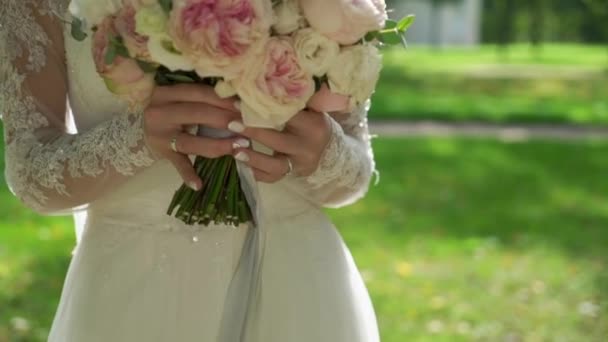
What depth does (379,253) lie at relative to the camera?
28.8 feet

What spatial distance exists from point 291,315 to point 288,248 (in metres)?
0.16

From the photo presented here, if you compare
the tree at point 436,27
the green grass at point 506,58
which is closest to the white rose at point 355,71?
the green grass at point 506,58

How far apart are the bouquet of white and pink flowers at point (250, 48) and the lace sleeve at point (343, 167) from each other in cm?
28

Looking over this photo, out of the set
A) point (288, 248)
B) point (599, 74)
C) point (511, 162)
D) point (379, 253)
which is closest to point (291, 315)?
point (288, 248)

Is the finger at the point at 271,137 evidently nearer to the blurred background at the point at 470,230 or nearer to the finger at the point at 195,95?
the finger at the point at 195,95

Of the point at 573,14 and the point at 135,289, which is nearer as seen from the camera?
the point at 135,289

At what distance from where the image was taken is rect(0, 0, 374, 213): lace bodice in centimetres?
256

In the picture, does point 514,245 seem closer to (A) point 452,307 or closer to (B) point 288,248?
(A) point 452,307

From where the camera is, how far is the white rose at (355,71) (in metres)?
2.29

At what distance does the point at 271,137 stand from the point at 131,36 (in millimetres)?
369

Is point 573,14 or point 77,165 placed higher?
point 77,165

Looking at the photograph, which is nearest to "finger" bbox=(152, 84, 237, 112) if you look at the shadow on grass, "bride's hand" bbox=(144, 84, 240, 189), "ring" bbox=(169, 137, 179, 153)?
"bride's hand" bbox=(144, 84, 240, 189)

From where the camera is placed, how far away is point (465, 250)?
8820 millimetres

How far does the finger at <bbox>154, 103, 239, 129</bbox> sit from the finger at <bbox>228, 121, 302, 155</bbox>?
18mm
